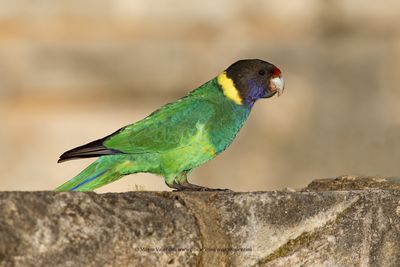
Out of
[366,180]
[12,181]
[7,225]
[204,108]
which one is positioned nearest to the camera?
[7,225]

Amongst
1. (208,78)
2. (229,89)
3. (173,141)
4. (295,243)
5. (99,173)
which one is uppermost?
(208,78)

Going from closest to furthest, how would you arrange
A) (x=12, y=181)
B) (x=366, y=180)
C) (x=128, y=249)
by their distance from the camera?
1. (x=128, y=249)
2. (x=366, y=180)
3. (x=12, y=181)

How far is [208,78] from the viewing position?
6.38 meters

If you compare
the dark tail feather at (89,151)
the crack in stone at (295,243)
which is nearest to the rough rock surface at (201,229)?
the crack in stone at (295,243)

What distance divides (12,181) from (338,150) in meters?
1.96

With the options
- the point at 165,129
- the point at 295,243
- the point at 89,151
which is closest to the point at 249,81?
the point at 165,129

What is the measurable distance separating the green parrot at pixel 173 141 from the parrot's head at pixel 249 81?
0.02 meters

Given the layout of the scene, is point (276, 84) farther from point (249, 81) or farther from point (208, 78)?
point (208, 78)

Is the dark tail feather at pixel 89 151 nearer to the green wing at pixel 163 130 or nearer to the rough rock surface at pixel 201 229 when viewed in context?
the green wing at pixel 163 130

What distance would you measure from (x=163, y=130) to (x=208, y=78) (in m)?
2.01

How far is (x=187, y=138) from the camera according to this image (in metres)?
4.41

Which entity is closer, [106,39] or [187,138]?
[187,138]

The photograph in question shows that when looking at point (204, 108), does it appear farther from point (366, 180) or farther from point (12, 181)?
point (12, 181)

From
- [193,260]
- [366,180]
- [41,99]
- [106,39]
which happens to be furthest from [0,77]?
[193,260]
